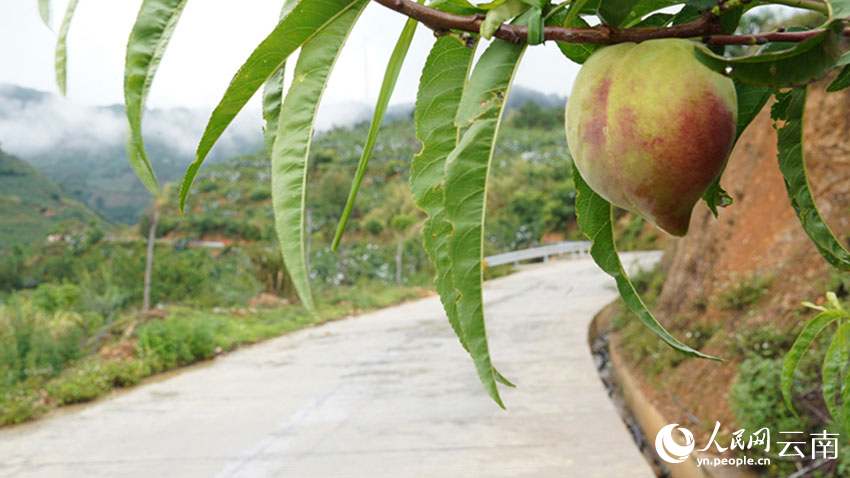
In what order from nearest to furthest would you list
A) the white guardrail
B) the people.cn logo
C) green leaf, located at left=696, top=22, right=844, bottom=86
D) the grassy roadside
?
green leaf, located at left=696, top=22, right=844, bottom=86
the people.cn logo
the grassy roadside
the white guardrail

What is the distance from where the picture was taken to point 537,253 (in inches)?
619

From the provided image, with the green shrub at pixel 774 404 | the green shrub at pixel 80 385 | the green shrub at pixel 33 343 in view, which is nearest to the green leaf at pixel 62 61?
the green shrub at pixel 774 404

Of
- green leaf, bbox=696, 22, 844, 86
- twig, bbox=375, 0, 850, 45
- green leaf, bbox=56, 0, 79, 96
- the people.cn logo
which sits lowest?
the people.cn logo

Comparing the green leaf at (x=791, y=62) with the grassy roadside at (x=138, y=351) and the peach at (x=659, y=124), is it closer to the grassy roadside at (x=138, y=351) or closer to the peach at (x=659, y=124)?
the peach at (x=659, y=124)

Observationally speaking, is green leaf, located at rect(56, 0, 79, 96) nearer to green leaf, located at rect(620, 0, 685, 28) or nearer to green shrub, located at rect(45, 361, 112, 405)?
green leaf, located at rect(620, 0, 685, 28)

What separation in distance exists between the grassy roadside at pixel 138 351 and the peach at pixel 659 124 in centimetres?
507

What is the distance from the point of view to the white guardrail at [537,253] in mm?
14298

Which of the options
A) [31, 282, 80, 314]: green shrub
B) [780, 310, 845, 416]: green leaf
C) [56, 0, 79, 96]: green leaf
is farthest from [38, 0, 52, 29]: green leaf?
[31, 282, 80, 314]: green shrub

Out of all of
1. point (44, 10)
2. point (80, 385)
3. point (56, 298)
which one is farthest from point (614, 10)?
point (56, 298)

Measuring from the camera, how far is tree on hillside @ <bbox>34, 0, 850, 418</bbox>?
0.29 metres

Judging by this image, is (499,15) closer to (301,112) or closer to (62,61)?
(301,112)

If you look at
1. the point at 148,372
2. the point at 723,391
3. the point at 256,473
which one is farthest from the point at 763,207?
the point at 148,372

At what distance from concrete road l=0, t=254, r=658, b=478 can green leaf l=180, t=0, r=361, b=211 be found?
2941 mm

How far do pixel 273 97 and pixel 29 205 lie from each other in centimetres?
2337
